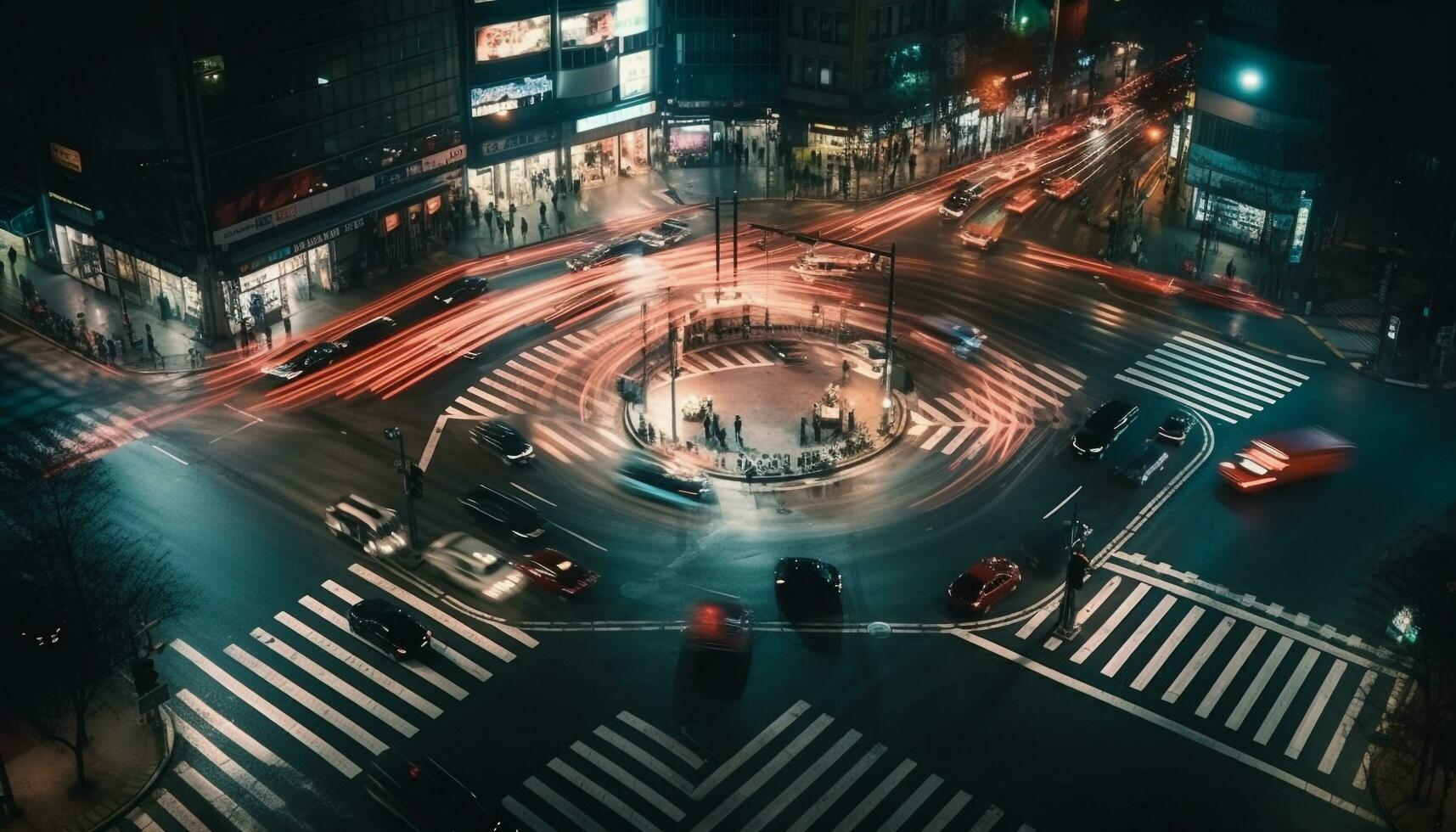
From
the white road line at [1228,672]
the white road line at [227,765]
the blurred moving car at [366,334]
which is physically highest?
the blurred moving car at [366,334]

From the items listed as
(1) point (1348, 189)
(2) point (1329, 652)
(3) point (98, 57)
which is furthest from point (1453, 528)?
(3) point (98, 57)

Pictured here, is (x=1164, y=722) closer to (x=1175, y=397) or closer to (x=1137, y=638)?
(x=1137, y=638)

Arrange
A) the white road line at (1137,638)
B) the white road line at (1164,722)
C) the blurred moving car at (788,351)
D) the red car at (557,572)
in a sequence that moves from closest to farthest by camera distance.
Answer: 1. the white road line at (1164,722)
2. the white road line at (1137,638)
3. the red car at (557,572)
4. the blurred moving car at (788,351)

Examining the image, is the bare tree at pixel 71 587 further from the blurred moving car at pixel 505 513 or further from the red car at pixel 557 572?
the red car at pixel 557 572

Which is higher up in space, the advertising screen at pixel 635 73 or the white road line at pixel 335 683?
the advertising screen at pixel 635 73

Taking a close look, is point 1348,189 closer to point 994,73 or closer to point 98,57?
point 994,73

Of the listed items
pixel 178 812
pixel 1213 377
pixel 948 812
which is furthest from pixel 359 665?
pixel 1213 377

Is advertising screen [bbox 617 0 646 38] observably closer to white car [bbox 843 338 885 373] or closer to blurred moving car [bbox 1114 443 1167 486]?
white car [bbox 843 338 885 373]

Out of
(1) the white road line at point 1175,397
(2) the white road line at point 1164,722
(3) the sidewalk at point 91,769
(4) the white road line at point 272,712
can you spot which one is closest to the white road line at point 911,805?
(2) the white road line at point 1164,722
